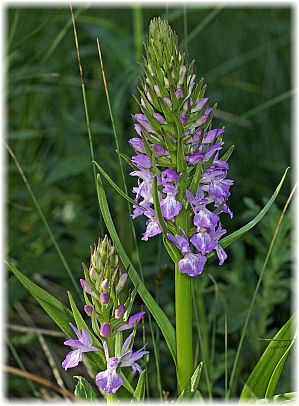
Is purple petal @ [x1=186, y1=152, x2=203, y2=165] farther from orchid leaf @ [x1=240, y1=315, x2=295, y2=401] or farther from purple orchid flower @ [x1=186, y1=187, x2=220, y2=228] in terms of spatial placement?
orchid leaf @ [x1=240, y1=315, x2=295, y2=401]

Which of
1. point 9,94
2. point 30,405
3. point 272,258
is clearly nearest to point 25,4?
point 9,94

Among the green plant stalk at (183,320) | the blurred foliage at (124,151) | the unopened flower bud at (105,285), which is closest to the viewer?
the unopened flower bud at (105,285)

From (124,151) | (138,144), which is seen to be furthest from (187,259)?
(124,151)

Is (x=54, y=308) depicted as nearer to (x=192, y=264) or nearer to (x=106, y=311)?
(x=106, y=311)

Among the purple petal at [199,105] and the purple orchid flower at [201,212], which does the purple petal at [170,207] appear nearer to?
the purple orchid flower at [201,212]

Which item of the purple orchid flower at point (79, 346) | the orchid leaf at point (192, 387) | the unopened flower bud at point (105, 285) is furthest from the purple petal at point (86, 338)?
the orchid leaf at point (192, 387)

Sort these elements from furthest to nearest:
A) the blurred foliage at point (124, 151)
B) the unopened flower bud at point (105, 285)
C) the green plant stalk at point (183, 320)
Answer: the blurred foliage at point (124, 151) → the green plant stalk at point (183, 320) → the unopened flower bud at point (105, 285)

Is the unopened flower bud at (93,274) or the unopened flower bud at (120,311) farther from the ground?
the unopened flower bud at (93,274)

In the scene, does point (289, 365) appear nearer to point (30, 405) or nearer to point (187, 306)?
point (30, 405)
